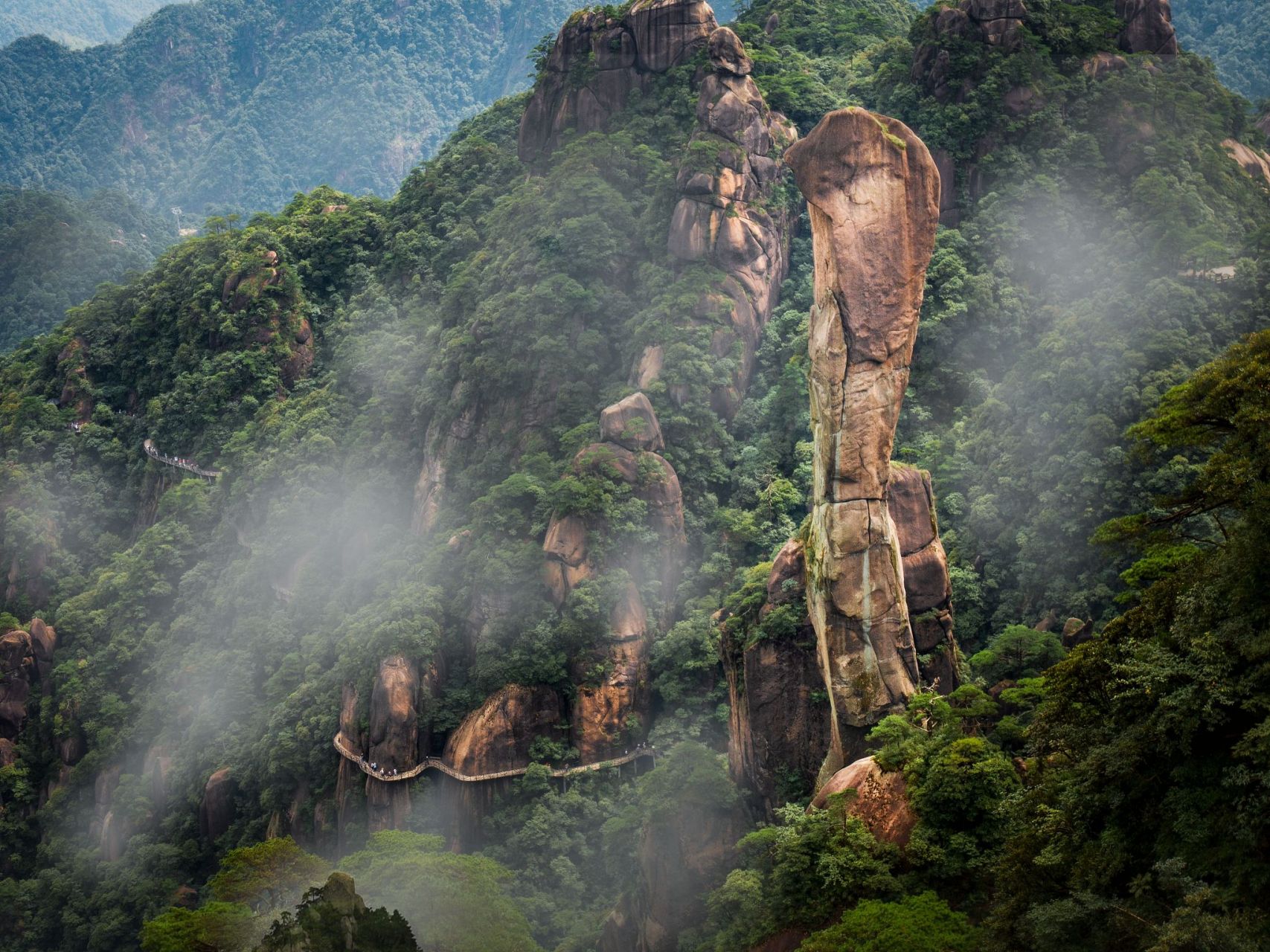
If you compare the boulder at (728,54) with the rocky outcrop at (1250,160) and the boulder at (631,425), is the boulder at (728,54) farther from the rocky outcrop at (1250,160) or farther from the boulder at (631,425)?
the rocky outcrop at (1250,160)

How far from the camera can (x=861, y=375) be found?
113 feet

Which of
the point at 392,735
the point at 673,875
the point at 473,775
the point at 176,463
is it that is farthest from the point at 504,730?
the point at 176,463

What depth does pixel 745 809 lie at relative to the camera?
38031 mm

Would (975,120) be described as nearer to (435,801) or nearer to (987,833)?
(435,801)

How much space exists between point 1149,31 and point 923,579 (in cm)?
4405

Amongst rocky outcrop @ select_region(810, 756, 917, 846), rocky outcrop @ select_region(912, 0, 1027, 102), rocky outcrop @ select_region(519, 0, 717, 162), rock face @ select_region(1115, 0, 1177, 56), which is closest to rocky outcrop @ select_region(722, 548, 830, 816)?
rocky outcrop @ select_region(810, 756, 917, 846)

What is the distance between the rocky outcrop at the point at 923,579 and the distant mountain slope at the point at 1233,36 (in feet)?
226

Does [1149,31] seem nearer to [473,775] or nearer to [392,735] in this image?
[473,775]

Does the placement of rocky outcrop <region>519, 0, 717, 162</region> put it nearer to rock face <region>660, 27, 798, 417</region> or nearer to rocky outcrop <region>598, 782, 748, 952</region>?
rock face <region>660, 27, 798, 417</region>

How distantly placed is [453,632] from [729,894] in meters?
23.1

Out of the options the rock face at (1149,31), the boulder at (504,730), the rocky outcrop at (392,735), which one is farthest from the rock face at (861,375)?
the rock face at (1149,31)

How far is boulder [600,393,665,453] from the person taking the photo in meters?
54.7

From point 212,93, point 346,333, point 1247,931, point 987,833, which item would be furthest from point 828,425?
point 212,93

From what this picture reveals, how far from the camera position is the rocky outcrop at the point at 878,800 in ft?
101
